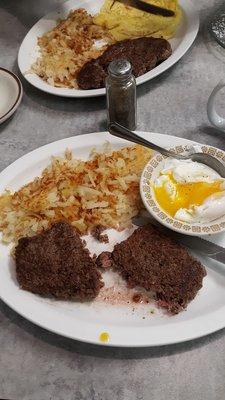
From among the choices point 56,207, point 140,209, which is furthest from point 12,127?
point 140,209

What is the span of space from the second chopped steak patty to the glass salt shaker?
20 centimetres

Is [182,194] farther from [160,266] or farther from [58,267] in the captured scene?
[58,267]

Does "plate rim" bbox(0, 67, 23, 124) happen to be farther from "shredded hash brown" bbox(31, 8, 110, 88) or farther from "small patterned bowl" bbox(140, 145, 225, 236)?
"small patterned bowl" bbox(140, 145, 225, 236)

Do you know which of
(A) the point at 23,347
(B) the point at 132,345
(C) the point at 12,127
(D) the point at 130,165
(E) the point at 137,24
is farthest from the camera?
(E) the point at 137,24

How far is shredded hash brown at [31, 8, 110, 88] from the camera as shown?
189 centimetres

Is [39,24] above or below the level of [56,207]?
above

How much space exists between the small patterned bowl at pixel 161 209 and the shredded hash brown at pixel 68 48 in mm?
597

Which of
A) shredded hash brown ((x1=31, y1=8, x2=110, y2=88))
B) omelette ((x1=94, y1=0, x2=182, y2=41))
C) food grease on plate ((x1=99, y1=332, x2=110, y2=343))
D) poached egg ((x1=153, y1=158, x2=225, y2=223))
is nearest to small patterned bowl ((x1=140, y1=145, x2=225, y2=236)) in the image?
poached egg ((x1=153, y1=158, x2=225, y2=223))

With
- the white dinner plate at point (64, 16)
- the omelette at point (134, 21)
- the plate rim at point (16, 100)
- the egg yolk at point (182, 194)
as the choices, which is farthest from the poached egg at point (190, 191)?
the omelette at point (134, 21)

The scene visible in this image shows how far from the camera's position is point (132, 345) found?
1.17 meters

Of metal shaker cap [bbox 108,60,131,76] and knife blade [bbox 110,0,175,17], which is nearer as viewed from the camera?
metal shaker cap [bbox 108,60,131,76]

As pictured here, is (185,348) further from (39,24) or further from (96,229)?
(39,24)

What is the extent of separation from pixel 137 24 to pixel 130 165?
87cm

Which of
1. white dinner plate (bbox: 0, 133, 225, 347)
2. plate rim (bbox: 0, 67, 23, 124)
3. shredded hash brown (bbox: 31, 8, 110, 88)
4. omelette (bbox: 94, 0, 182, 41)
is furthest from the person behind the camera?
omelette (bbox: 94, 0, 182, 41)
